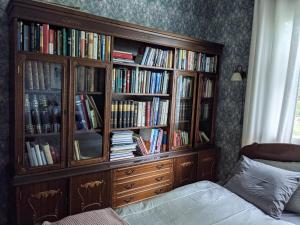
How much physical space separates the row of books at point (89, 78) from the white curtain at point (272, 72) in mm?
1721

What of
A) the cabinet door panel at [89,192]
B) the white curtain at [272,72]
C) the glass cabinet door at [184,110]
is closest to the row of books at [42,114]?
the cabinet door panel at [89,192]

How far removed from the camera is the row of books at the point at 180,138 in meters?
2.89

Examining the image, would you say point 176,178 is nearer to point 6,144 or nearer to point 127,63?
point 127,63

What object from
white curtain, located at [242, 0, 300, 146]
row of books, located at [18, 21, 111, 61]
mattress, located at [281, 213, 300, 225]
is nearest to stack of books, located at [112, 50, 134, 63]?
row of books, located at [18, 21, 111, 61]

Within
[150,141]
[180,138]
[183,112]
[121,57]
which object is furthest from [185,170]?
[121,57]

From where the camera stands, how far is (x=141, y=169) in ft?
8.21

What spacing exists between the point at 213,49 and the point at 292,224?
6.89 ft

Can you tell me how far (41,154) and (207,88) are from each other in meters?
2.10

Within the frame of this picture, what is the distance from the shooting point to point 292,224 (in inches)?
64.2

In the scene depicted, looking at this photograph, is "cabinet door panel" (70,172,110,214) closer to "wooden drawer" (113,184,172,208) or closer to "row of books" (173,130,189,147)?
"wooden drawer" (113,184,172,208)

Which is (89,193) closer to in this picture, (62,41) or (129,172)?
(129,172)

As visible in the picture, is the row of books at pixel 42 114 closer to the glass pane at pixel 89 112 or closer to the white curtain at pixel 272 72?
the glass pane at pixel 89 112

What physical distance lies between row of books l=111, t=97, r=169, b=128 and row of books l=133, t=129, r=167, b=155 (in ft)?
0.40

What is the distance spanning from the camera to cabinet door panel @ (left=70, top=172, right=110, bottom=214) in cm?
211
